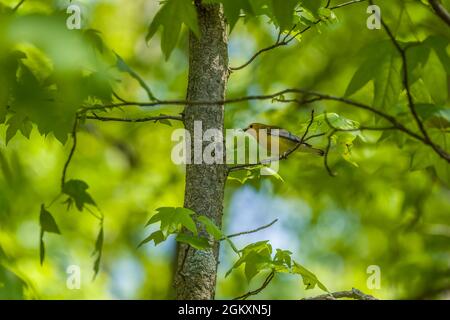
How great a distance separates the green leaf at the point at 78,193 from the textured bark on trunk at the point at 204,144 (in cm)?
34

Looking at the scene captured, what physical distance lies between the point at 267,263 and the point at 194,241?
0.24 meters

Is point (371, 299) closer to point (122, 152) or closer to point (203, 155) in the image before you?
point (203, 155)

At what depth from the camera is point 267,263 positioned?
2.22m

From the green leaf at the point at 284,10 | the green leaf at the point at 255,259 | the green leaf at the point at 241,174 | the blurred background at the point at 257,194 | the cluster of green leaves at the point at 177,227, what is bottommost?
the green leaf at the point at 255,259

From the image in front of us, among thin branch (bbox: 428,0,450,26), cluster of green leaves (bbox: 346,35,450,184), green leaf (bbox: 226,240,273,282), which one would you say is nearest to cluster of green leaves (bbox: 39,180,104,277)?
green leaf (bbox: 226,240,273,282)

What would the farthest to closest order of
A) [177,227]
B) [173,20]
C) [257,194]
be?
[257,194] → [177,227] → [173,20]

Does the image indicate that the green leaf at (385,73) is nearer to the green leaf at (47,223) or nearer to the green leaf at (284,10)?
the green leaf at (284,10)

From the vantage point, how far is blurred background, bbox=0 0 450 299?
5.80m

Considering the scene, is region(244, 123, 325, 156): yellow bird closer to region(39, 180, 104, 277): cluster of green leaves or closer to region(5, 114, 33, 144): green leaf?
A: region(39, 180, 104, 277): cluster of green leaves

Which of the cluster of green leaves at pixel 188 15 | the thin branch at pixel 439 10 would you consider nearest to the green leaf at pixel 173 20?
the cluster of green leaves at pixel 188 15

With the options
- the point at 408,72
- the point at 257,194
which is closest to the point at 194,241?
the point at 408,72

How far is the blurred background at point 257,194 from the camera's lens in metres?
5.80

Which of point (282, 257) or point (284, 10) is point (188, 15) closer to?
point (284, 10)

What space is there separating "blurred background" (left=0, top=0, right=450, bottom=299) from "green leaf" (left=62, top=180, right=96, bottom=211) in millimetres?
2455
